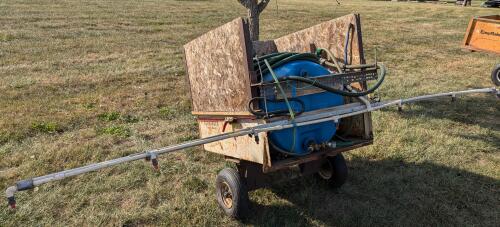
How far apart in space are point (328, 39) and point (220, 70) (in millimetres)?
1371

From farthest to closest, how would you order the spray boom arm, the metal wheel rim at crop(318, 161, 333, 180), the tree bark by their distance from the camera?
the tree bark
the metal wheel rim at crop(318, 161, 333, 180)
the spray boom arm

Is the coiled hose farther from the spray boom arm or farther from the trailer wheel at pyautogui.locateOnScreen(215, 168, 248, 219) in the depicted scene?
the trailer wheel at pyautogui.locateOnScreen(215, 168, 248, 219)

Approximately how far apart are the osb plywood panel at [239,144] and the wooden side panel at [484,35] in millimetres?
8504

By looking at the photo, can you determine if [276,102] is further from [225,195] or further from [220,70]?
[225,195]

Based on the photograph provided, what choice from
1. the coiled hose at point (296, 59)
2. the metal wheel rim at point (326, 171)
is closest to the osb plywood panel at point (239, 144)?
the coiled hose at point (296, 59)

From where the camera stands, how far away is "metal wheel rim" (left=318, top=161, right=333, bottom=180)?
4.91 metres

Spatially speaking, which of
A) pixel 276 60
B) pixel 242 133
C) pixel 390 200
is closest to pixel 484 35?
pixel 390 200

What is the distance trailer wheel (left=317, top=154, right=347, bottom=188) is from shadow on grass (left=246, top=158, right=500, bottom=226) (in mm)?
120

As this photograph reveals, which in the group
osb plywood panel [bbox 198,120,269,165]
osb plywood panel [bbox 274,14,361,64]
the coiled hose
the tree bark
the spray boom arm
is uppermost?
the tree bark

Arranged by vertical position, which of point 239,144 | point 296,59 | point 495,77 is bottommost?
point 495,77

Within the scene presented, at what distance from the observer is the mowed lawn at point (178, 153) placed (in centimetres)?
450

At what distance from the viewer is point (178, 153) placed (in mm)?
5984

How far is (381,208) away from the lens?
454 cm

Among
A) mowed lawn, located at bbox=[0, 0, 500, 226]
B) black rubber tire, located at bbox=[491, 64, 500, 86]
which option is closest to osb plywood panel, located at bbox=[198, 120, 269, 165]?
mowed lawn, located at bbox=[0, 0, 500, 226]
